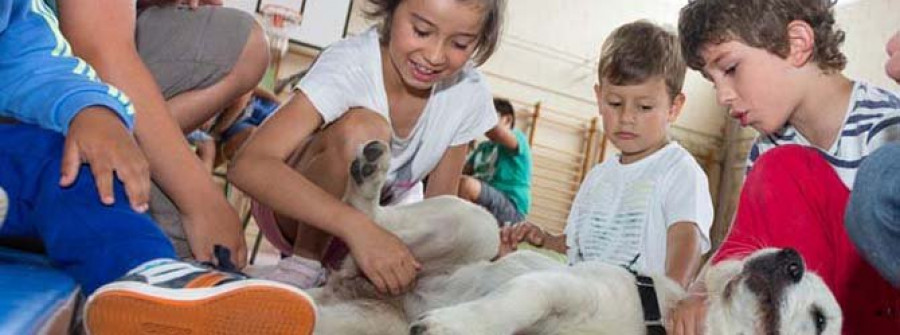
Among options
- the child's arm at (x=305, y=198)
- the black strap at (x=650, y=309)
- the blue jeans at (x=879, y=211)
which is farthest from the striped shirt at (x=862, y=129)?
the child's arm at (x=305, y=198)

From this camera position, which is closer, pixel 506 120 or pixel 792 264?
pixel 792 264

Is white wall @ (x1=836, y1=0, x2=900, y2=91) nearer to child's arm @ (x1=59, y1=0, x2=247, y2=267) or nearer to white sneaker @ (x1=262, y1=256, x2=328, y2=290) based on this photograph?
white sneaker @ (x1=262, y1=256, x2=328, y2=290)

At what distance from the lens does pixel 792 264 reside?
1074 mm

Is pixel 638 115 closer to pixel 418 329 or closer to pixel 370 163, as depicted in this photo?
pixel 370 163

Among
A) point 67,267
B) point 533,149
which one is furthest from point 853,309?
point 533,149

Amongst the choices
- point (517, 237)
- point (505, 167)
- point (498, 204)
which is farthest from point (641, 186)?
point (505, 167)

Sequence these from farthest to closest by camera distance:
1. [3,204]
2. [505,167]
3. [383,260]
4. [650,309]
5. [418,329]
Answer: [505,167], [383,260], [650,309], [418,329], [3,204]

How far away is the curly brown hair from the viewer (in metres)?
1.53

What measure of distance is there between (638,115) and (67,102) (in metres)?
1.17

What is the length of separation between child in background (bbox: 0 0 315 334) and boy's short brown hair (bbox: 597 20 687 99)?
3.52 feet

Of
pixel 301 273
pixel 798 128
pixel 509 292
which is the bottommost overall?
Result: pixel 301 273

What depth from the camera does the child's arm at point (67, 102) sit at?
85 centimetres

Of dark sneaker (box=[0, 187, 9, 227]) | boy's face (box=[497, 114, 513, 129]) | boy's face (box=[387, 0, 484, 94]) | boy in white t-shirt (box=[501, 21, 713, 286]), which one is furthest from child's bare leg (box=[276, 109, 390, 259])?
boy's face (box=[497, 114, 513, 129])

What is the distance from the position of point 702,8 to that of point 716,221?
4656 millimetres
